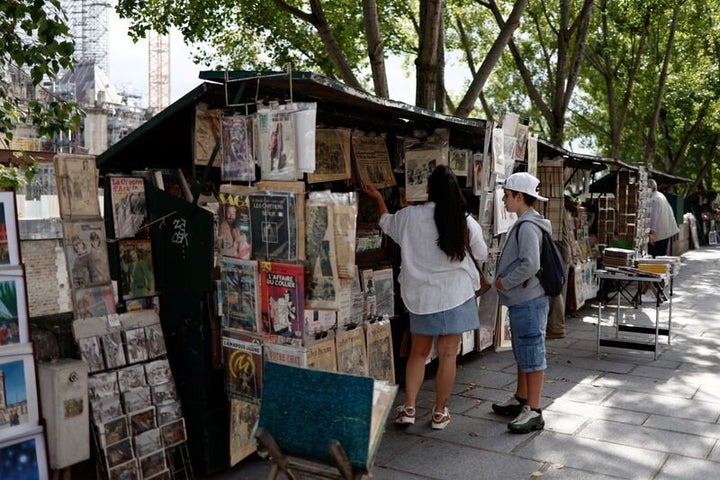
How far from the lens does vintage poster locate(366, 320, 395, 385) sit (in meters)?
4.95

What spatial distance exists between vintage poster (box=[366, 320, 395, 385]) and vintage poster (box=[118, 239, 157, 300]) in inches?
59.0

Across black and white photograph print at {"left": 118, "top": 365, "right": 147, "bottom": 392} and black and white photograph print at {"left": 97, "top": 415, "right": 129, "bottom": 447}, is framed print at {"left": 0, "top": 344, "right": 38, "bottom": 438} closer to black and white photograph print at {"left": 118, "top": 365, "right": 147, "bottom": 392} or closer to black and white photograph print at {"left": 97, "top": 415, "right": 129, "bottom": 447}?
black and white photograph print at {"left": 97, "top": 415, "right": 129, "bottom": 447}

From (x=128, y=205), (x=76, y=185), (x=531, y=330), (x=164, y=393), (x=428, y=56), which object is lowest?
(x=164, y=393)

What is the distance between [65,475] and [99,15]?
325 feet

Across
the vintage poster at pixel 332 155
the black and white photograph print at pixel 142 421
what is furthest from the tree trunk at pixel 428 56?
the black and white photograph print at pixel 142 421

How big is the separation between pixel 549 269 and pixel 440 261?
0.82 metres

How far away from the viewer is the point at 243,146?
4.06 metres

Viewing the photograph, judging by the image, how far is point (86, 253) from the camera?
3973mm

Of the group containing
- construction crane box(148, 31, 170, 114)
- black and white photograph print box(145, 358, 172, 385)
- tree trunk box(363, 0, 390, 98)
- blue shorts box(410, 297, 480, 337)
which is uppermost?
construction crane box(148, 31, 170, 114)

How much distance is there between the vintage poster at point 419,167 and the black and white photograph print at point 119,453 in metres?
2.87

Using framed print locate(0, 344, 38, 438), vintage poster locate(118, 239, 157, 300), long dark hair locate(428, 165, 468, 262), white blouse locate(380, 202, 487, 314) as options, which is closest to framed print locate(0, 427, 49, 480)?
framed print locate(0, 344, 38, 438)

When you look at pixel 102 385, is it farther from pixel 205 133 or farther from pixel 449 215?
pixel 449 215

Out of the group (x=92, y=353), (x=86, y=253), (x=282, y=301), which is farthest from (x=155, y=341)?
(x=282, y=301)

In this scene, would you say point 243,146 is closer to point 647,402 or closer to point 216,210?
point 216,210
